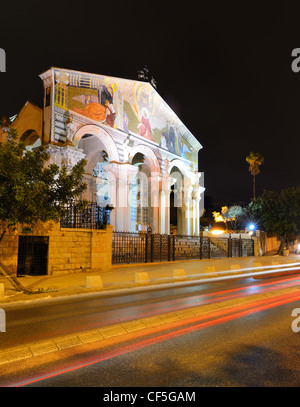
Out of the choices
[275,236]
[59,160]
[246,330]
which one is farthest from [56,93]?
[275,236]

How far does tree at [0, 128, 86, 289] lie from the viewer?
10.1 metres

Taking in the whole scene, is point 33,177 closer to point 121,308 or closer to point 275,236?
point 121,308

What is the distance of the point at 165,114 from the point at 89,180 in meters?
10.5

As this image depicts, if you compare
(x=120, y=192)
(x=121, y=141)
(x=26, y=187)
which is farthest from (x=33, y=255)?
(x=121, y=141)

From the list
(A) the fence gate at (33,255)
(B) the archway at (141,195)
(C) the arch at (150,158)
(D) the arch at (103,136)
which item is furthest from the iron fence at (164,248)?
(C) the arch at (150,158)

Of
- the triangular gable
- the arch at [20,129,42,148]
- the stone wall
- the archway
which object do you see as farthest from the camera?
the archway

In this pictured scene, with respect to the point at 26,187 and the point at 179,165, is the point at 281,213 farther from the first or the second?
the point at 26,187

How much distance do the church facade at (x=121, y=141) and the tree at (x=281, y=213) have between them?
7.78 m

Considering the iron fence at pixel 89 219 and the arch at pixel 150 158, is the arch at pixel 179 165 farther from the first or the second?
the iron fence at pixel 89 219

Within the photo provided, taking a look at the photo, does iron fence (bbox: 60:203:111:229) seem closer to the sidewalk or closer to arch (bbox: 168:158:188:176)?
the sidewalk

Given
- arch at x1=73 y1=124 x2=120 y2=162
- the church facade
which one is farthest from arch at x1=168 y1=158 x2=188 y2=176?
arch at x1=73 y1=124 x2=120 y2=162

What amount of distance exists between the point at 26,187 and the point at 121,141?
1693cm

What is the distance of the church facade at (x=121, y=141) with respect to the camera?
22.3 m

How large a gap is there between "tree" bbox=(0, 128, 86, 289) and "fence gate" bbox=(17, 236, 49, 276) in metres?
2.28
